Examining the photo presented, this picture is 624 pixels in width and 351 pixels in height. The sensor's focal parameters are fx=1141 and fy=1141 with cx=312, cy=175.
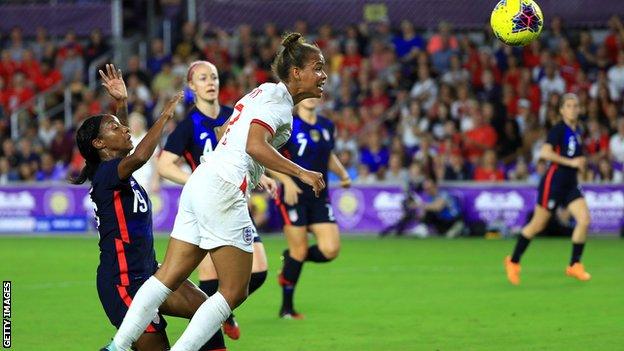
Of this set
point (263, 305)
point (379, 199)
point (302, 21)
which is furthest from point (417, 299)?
point (302, 21)

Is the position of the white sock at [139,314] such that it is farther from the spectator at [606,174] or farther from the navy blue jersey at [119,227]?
the spectator at [606,174]

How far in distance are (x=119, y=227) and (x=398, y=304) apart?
4984mm

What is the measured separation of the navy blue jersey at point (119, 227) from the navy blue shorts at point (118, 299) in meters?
0.03

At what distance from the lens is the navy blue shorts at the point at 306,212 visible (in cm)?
1085

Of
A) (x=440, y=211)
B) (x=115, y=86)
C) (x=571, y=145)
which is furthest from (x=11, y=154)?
(x=115, y=86)

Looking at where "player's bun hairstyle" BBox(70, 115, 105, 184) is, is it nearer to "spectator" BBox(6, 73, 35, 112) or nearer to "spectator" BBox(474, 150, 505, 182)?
"spectator" BBox(474, 150, 505, 182)

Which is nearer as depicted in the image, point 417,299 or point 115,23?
point 417,299

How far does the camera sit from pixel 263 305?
11602 mm

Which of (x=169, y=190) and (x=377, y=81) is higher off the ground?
(x=377, y=81)

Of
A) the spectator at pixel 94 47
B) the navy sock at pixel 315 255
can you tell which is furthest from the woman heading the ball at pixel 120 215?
the spectator at pixel 94 47

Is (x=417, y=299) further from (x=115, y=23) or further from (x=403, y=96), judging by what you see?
(x=115, y=23)

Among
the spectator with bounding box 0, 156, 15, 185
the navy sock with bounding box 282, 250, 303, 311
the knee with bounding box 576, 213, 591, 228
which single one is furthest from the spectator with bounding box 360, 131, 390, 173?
the navy sock with bounding box 282, 250, 303, 311

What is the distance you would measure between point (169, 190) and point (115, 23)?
852 centimetres

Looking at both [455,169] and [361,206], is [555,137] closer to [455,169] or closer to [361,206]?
[455,169]
